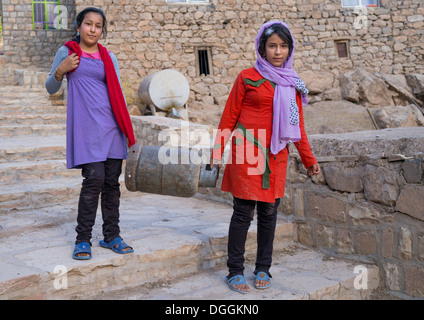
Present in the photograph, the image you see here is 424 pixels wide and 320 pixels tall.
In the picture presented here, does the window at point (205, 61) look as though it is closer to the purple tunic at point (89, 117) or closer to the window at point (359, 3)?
the window at point (359, 3)

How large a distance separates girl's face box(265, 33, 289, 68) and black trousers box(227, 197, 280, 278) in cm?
84

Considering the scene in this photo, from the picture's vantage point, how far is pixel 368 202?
302 centimetres

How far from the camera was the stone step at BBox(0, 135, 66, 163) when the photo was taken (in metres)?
5.09

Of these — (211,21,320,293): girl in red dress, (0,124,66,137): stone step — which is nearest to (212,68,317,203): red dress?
(211,21,320,293): girl in red dress

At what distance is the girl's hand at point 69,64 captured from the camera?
8.27 feet

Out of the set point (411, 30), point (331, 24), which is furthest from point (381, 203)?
point (411, 30)

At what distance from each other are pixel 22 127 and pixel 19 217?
316 cm

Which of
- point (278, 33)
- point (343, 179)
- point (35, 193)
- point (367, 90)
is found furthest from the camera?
point (367, 90)

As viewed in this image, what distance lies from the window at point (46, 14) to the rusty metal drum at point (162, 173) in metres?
12.3

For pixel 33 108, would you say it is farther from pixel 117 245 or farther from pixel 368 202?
pixel 368 202

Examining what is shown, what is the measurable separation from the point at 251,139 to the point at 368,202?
1.08m

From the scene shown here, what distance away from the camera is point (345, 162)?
3119 millimetres

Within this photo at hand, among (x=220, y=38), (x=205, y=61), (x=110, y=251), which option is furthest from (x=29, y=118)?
(x=220, y=38)

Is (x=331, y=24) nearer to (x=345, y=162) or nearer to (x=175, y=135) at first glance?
(x=175, y=135)
